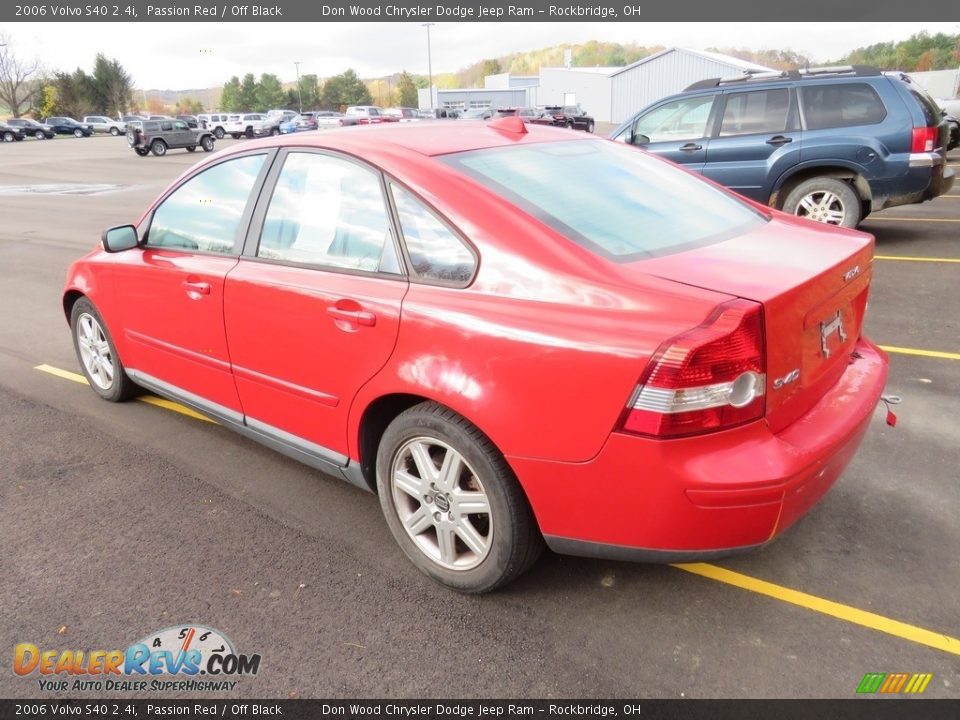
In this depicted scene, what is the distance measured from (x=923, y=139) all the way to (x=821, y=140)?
0.97 m

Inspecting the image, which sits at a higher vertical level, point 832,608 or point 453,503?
point 453,503

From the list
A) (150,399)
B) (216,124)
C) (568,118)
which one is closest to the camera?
(150,399)

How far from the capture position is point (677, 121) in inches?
364

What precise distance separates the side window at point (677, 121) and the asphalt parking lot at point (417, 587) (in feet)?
18.6

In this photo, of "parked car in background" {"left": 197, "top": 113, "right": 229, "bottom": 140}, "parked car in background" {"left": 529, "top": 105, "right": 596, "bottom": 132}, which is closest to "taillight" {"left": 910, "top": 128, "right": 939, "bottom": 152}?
"parked car in background" {"left": 529, "top": 105, "right": 596, "bottom": 132}

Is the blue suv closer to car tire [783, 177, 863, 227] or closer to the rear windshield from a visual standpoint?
car tire [783, 177, 863, 227]

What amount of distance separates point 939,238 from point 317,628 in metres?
9.06

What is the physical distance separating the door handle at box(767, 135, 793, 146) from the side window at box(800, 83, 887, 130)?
0.26m

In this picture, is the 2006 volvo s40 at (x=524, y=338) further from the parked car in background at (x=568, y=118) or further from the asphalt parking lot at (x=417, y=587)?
the parked car in background at (x=568, y=118)

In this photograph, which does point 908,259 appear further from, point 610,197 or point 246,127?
point 246,127

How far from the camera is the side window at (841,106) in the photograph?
7.85m
